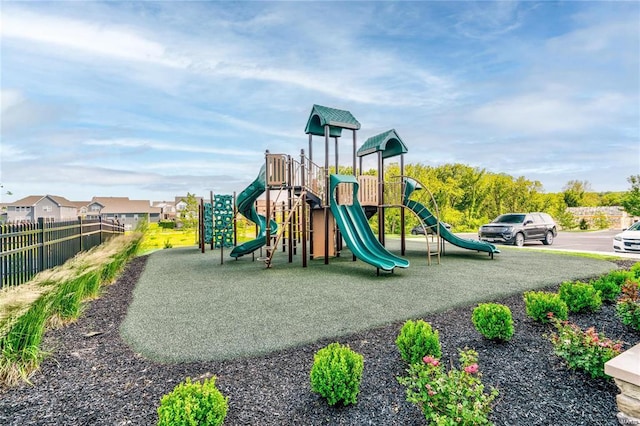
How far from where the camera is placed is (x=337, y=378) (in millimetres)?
2777

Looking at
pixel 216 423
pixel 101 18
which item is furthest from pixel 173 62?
pixel 216 423

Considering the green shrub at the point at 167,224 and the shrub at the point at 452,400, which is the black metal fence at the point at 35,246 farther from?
the green shrub at the point at 167,224

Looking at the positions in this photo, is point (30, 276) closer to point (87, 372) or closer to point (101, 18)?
point (87, 372)

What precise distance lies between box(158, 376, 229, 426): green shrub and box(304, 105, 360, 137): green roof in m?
8.85

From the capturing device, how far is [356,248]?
8891mm

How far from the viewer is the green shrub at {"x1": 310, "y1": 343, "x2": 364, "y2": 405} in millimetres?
2787

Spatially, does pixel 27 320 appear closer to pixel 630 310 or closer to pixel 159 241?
pixel 630 310

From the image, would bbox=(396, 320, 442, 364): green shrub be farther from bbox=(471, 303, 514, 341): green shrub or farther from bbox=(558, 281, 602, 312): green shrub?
bbox=(558, 281, 602, 312): green shrub

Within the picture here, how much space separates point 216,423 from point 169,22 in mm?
6901

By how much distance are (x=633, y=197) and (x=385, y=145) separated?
17800mm

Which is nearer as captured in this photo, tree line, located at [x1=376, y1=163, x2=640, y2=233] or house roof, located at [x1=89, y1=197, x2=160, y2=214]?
tree line, located at [x1=376, y1=163, x2=640, y2=233]

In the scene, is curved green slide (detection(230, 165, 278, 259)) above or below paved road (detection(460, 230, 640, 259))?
above

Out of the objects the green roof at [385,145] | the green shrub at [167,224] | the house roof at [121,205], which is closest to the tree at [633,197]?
the green roof at [385,145]

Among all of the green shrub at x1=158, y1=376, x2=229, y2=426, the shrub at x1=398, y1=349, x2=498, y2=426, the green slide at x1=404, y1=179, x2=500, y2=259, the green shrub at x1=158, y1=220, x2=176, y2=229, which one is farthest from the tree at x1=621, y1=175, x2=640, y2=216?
the green shrub at x1=158, y1=220, x2=176, y2=229
